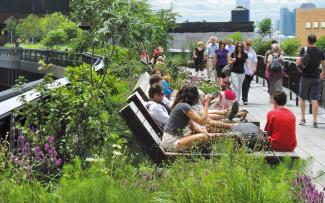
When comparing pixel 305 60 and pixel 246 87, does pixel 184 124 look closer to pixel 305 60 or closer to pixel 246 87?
pixel 305 60

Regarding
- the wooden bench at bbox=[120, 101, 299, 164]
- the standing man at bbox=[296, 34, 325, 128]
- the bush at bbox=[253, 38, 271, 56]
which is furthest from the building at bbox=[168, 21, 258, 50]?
the wooden bench at bbox=[120, 101, 299, 164]

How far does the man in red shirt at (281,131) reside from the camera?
8250mm

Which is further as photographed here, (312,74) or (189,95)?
(312,74)

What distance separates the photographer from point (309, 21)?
557 feet

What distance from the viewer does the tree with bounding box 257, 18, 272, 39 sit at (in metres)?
42.4

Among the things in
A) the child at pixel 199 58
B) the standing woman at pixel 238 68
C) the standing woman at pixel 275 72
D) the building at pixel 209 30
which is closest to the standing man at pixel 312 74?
the standing woman at pixel 275 72

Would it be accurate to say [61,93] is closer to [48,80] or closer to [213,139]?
[48,80]

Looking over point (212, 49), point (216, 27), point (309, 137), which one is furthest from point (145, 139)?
point (216, 27)

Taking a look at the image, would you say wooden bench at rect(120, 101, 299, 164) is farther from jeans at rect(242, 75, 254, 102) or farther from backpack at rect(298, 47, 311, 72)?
jeans at rect(242, 75, 254, 102)

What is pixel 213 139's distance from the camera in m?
7.56

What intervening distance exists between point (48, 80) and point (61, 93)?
33 centimetres

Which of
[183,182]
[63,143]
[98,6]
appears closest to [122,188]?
[183,182]

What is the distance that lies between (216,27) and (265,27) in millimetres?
22853

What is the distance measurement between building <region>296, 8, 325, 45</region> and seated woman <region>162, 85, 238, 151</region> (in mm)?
159832
